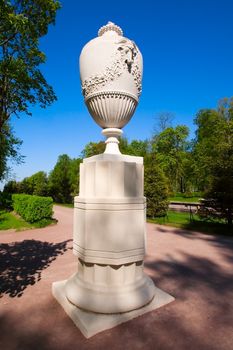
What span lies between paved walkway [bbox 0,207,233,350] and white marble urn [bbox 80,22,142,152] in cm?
294

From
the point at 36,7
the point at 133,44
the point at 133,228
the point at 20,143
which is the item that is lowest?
the point at 133,228

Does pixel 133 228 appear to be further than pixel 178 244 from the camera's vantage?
No

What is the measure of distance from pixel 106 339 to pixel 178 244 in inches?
233

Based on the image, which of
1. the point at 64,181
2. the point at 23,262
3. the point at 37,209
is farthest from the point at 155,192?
the point at 64,181

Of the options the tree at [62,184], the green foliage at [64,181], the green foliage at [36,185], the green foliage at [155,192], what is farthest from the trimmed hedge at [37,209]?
the green foliage at [36,185]

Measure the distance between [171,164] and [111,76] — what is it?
36.9 metres

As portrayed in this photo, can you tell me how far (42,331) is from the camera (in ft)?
10.4

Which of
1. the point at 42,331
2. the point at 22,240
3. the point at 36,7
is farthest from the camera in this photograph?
the point at 36,7

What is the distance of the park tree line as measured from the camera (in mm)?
11565

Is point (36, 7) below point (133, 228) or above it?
above

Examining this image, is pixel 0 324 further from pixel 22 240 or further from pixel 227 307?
pixel 22 240

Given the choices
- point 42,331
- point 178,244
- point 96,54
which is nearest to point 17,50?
point 96,54

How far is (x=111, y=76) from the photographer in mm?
3723

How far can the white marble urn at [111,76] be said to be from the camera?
12.2ft
